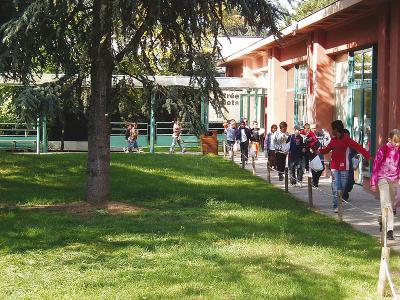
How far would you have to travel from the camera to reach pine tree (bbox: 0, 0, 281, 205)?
12.9 metres

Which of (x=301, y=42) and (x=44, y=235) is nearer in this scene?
(x=44, y=235)

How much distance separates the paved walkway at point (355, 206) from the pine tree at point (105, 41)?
3.37 m

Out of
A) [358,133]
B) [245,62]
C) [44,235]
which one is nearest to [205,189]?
[358,133]

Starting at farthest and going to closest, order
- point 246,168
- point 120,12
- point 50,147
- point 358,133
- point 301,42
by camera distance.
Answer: point 50,147 → point 301,42 → point 246,168 → point 358,133 → point 120,12

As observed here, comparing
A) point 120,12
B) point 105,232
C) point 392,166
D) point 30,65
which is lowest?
point 105,232

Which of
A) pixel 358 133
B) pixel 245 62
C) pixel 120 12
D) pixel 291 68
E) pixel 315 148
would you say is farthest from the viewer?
pixel 245 62

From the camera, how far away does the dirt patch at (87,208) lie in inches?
535

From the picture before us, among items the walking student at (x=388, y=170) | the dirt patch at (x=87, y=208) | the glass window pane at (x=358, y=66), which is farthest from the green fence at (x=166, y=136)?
the walking student at (x=388, y=170)

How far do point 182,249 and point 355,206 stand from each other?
20.6 ft

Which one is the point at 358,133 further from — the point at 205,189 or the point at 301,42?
the point at 301,42

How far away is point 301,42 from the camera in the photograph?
26938mm

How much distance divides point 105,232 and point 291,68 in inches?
798

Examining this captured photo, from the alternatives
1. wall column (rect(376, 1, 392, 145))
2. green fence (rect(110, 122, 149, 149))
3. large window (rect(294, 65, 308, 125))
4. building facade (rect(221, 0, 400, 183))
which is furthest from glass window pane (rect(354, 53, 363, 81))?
green fence (rect(110, 122, 149, 149))

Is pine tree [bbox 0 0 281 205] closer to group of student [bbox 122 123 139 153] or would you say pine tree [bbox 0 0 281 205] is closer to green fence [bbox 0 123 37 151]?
group of student [bbox 122 123 139 153]
